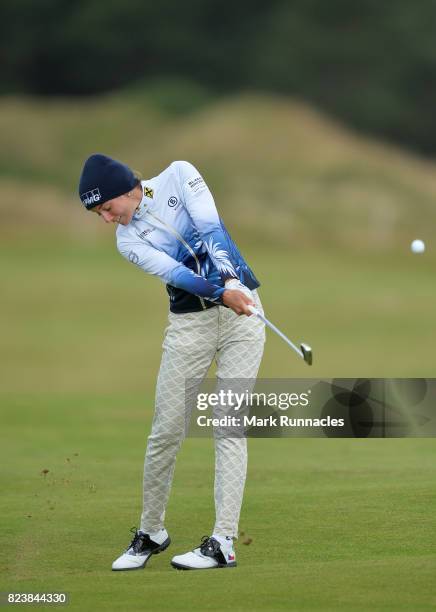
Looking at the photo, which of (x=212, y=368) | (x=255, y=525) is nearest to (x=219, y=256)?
(x=255, y=525)

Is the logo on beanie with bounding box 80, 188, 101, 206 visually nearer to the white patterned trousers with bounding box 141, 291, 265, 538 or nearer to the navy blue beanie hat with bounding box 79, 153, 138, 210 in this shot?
the navy blue beanie hat with bounding box 79, 153, 138, 210

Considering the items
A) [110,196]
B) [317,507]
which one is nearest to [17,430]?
[317,507]

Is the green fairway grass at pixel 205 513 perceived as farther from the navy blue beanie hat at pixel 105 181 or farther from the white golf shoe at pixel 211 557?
the navy blue beanie hat at pixel 105 181

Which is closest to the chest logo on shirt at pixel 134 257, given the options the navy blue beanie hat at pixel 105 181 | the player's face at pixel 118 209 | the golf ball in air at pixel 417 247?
the player's face at pixel 118 209

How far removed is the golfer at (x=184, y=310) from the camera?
17.8 feet

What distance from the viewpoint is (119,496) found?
743 centimetres

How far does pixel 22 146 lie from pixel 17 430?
133 ft

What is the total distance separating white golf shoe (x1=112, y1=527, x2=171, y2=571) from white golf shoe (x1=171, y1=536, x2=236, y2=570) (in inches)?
8.4

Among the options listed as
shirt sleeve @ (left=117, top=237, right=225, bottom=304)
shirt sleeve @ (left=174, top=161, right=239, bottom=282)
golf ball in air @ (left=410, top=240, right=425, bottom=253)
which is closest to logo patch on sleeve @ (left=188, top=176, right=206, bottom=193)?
shirt sleeve @ (left=174, top=161, right=239, bottom=282)

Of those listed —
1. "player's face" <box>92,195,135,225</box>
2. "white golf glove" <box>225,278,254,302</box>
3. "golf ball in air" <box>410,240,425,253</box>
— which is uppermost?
"golf ball in air" <box>410,240,425,253</box>

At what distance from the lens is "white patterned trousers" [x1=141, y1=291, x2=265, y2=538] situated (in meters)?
5.47

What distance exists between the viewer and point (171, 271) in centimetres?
537

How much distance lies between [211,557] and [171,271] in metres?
1.26

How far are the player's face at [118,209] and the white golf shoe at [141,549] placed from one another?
1.44m
